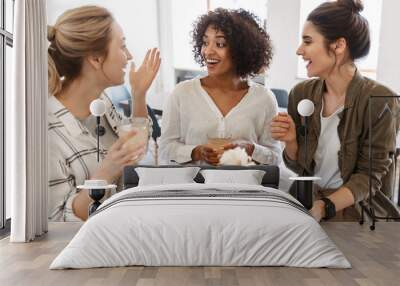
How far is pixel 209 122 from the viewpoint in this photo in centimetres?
608

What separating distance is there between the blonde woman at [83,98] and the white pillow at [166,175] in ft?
1.20

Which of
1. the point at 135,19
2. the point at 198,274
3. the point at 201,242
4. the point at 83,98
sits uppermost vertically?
the point at 135,19

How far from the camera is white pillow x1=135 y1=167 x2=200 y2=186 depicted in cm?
580

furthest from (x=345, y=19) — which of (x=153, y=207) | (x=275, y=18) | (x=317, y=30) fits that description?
(x=153, y=207)

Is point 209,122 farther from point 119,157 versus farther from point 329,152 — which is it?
point 329,152

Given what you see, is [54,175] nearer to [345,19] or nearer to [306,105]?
[306,105]

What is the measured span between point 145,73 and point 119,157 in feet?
3.04

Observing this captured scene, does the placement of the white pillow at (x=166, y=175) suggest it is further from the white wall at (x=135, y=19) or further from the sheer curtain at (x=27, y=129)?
the sheer curtain at (x=27, y=129)

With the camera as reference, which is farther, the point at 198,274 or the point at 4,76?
the point at 4,76

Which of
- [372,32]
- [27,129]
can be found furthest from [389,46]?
[27,129]

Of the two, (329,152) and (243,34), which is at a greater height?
(243,34)

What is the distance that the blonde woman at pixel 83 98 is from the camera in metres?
6.11

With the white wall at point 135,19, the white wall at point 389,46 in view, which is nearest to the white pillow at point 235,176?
the white wall at point 135,19

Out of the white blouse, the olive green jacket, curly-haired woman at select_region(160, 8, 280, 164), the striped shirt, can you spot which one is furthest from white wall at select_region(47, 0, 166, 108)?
the olive green jacket
